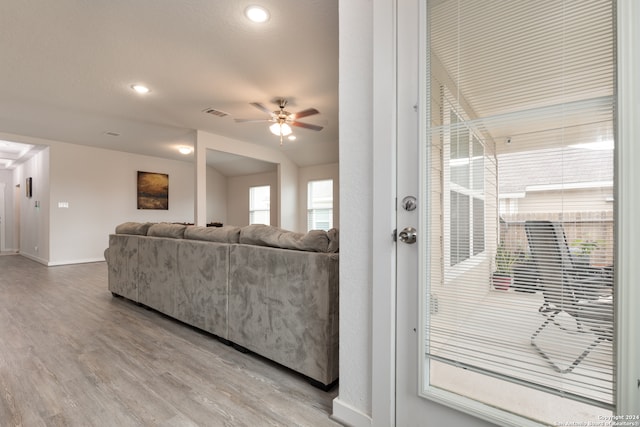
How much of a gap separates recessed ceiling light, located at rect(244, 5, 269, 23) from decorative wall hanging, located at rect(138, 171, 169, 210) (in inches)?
238

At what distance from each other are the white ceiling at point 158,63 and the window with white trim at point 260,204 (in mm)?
3667

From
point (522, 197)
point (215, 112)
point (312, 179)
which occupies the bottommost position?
point (522, 197)

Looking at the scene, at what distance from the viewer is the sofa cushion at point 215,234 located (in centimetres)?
227

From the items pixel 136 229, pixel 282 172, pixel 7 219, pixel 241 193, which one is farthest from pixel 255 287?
pixel 7 219

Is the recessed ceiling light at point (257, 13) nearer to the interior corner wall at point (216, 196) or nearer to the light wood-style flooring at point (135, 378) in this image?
the light wood-style flooring at point (135, 378)

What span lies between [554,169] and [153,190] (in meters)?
8.05

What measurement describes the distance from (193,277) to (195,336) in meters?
0.47

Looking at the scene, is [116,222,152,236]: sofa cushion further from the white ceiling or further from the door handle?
the door handle

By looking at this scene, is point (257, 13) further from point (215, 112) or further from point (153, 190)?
point (153, 190)

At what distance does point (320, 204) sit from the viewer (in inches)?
318

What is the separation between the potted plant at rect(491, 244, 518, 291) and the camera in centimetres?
105

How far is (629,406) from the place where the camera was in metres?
0.89

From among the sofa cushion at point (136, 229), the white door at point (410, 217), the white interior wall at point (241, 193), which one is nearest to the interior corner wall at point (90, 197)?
the white interior wall at point (241, 193)

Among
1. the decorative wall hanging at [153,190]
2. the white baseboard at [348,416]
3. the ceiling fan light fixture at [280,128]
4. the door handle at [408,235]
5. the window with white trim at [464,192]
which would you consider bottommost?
the white baseboard at [348,416]
